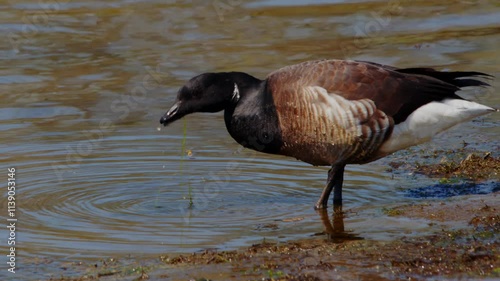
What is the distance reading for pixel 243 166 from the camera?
1018 cm

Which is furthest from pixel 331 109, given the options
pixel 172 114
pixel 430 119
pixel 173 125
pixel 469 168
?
pixel 173 125

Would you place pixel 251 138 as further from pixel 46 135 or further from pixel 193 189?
pixel 46 135

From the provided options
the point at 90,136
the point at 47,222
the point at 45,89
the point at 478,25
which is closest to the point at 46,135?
the point at 90,136

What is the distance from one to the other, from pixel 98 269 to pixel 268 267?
1221mm

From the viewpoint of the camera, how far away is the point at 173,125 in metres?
11.8

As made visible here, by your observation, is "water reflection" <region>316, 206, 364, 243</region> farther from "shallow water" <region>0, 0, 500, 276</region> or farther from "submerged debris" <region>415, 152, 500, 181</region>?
"submerged debris" <region>415, 152, 500, 181</region>

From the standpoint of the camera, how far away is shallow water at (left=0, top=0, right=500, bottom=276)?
812 cm

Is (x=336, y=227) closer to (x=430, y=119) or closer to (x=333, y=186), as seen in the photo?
(x=333, y=186)

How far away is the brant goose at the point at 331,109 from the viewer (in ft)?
27.4

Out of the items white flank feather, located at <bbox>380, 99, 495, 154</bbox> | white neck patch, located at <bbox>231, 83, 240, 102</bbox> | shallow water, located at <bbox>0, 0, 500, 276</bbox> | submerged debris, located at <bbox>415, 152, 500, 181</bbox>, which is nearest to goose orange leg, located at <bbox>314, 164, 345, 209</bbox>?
shallow water, located at <bbox>0, 0, 500, 276</bbox>

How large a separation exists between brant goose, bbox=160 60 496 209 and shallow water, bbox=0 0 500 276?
55 cm

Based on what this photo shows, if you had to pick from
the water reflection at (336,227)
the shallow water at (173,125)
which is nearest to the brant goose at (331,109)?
the water reflection at (336,227)

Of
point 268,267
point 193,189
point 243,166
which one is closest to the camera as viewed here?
point 268,267

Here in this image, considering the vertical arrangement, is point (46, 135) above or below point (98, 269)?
below
